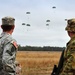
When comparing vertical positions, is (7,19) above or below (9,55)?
above

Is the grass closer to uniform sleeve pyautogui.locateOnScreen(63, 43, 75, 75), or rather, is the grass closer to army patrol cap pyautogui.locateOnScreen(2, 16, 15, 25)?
army patrol cap pyautogui.locateOnScreen(2, 16, 15, 25)

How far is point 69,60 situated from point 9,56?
95 centimetres

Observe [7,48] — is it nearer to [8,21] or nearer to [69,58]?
[8,21]

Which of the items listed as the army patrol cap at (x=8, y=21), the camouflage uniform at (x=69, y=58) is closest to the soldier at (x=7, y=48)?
the army patrol cap at (x=8, y=21)

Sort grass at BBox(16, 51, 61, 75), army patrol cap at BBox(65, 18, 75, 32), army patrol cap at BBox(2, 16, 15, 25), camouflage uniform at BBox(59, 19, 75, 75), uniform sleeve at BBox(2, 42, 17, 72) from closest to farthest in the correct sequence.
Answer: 1. camouflage uniform at BBox(59, 19, 75, 75)
2. army patrol cap at BBox(65, 18, 75, 32)
3. uniform sleeve at BBox(2, 42, 17, 72)
4. army patrol cap at BBox(2, 16, 15, 25)
5. grass at BBox(16, 51, 61, 75)

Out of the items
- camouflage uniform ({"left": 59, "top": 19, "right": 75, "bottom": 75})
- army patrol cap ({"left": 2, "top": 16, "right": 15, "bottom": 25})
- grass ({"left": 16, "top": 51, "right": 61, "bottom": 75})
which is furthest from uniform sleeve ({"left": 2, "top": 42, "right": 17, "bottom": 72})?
grass ({"left": 16, "top": 51, "right": 61, "bottom": 75})

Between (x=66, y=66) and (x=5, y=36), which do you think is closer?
(x=66, y=66)

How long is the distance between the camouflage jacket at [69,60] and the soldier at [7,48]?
831 mm

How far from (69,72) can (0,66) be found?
1.14 meters

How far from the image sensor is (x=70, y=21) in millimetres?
6559

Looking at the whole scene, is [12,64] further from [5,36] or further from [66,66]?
[66,66]

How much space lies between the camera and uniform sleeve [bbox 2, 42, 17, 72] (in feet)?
22.3

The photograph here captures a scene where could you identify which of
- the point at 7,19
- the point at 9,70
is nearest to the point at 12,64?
the point at 9,70

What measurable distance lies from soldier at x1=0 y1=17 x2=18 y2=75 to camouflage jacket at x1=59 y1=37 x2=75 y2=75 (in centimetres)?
83
